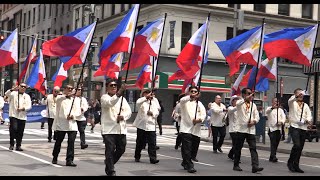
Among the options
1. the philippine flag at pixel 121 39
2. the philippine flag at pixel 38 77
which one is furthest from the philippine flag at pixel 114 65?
the philippine flag at pixel 38 77

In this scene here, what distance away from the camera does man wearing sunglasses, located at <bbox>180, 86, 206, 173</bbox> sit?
10.8 m

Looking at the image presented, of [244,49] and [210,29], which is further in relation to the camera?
[210,29]

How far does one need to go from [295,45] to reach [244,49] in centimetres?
123

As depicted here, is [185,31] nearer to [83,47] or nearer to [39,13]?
[83,47]

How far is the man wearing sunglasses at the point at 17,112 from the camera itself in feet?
46.5

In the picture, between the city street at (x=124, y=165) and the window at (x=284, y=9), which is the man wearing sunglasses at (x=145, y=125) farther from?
the window at (x=284, y=9)

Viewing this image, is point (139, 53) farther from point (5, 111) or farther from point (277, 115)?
point (5, 111)

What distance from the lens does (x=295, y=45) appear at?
40.7 feet

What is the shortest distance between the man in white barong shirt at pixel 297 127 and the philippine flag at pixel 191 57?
255 cm

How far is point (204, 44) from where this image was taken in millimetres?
12992

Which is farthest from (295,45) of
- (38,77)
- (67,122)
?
(38,77)

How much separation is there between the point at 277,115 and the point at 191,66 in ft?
9.15

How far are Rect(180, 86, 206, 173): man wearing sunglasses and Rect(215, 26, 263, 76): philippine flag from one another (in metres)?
2.21
